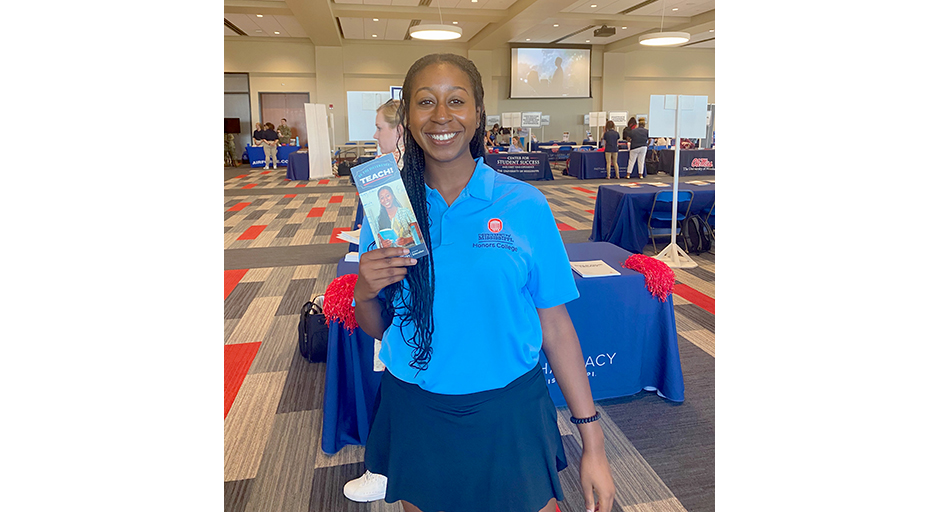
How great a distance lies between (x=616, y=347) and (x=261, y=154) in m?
17.2

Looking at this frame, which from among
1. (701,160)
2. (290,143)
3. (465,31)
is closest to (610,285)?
(701,160)

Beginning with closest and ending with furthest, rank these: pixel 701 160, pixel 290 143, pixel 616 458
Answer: pixel 616 458
pixel 701 160
pixel 290 143

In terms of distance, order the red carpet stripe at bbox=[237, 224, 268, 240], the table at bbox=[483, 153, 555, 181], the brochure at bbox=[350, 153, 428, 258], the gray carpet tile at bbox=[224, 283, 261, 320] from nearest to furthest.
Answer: the brochure at bbox=[350, 153, 428, 258] < the gray carpet tile at bbox=[224, 283, 261, 320] < the red carpet stripe at bbox=[237, 224, 268, 240] < the table at bbox=[483, 153, 555, 181]

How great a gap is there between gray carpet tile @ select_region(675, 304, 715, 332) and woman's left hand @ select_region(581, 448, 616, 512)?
119 inches

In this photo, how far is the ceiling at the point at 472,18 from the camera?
1345 centimetres

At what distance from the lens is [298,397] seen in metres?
3.04

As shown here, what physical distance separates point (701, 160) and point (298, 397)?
1315 centimetres

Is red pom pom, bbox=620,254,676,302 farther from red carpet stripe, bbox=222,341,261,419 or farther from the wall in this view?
the wall

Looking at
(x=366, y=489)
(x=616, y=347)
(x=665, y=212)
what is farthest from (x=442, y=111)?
(x=665, y=212)

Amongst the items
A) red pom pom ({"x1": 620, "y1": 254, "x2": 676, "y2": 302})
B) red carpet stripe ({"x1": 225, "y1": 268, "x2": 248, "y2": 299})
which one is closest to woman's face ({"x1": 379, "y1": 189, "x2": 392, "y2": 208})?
red pom pom ({"x1": 620, "y1": 254, "x2": 676, "y2": 302})

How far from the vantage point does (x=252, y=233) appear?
752 cm

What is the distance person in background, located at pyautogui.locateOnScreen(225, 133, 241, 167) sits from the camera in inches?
736
